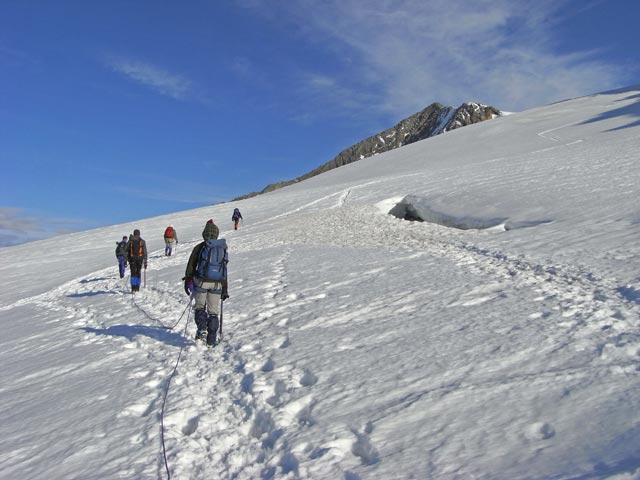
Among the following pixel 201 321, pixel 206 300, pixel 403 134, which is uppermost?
pixel 403 134

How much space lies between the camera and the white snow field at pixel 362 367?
3.65 m

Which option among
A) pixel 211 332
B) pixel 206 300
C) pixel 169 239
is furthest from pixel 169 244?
pixel 211 332

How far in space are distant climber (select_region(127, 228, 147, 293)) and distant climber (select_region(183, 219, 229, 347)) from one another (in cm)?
651

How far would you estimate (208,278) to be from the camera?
23.6ft

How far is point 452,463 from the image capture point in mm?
3346

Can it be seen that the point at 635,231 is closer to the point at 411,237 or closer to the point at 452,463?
the point at 411,237

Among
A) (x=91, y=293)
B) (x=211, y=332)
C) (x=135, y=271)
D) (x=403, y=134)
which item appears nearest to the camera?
(x=211, y=332)

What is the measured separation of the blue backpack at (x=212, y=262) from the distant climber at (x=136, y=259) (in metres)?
6.58

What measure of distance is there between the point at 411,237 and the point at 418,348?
11.1 meters

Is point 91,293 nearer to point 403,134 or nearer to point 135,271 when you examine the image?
point 135,271

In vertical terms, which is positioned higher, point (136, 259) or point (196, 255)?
point (196, 255)

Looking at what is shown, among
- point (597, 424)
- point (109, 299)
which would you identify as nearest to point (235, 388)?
point (597, 424)

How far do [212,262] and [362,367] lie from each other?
3.01 metres

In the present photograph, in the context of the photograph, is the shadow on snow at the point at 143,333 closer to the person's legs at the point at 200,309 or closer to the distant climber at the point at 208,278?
the person's legs at the point at 200,309
